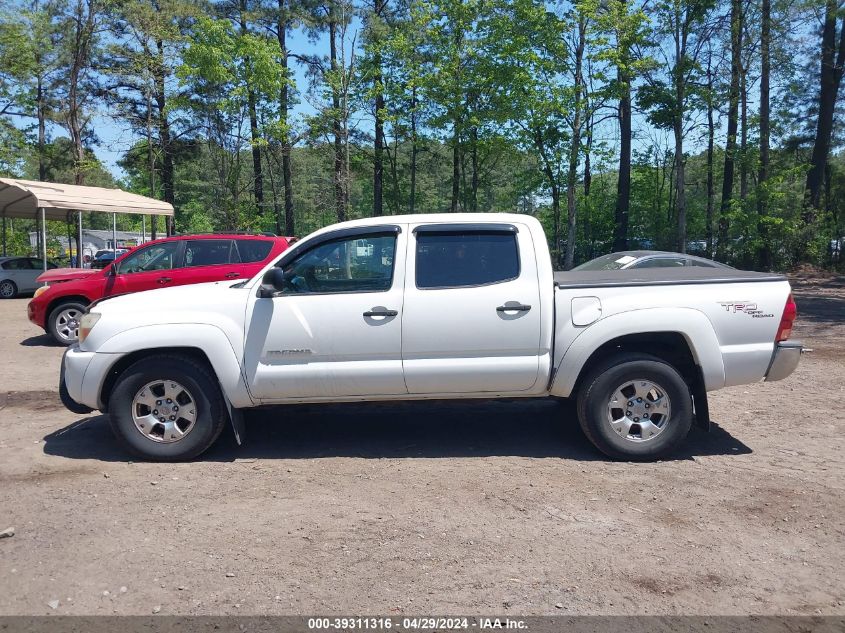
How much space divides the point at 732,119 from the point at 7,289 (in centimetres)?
2843

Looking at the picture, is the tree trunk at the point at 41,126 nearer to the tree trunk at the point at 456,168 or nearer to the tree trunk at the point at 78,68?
the tree trunk at the point at 78,68

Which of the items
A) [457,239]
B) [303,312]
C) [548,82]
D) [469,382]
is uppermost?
[548,82]

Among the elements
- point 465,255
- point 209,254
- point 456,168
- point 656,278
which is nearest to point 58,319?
point 209,254

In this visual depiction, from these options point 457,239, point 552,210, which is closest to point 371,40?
point 552,210

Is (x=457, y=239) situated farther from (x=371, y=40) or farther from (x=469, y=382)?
(x=371, y=40)

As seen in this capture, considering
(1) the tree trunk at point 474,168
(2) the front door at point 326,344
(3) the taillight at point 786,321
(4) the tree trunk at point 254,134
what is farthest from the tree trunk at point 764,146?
(2) the front door at point 326,344

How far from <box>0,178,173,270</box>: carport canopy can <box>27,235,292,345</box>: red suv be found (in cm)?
895

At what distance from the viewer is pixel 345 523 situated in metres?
4.41

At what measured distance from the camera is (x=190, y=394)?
5.50 m

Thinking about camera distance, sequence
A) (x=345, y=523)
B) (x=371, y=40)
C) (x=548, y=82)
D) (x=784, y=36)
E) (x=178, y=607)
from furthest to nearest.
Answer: (x=371, y=40)
(x=784, y=36)
(x=548, y=82)
(x=345, y=523)
(x=178, y=607)

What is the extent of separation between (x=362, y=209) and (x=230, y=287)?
38.8m

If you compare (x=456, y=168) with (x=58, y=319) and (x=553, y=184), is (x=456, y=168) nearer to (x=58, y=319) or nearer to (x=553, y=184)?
(x=553, y=184)

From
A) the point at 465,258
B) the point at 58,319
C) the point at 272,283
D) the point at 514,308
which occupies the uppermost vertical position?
the point at 465,258

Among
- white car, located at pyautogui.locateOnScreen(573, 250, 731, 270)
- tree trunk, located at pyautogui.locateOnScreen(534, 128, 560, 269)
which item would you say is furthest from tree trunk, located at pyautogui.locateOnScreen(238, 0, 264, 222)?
white car, located at pyautogui.locateOnScreen(573, 250, 731, 270)
